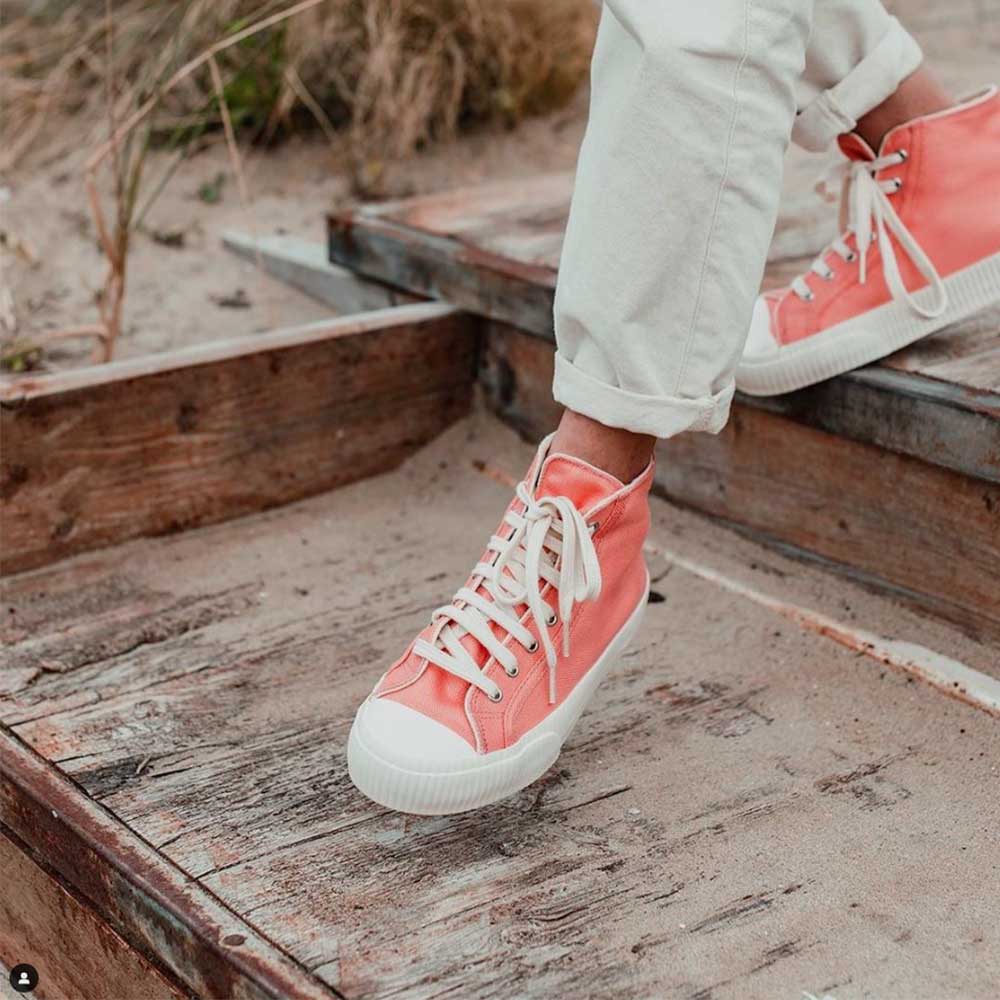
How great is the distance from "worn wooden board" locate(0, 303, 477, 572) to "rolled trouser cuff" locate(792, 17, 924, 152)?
0.69 metres

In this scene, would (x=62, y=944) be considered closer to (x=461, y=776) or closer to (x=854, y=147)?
(x=461, y=776)

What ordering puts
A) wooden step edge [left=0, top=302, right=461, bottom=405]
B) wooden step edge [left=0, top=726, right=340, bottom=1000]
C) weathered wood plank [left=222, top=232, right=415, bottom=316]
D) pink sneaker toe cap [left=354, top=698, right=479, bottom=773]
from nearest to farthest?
wooden step edge [left=0, top=726, right=340, bottom=1000], pink sneaker toe cap [left=354, top=698, right=479, bottom=773], wooden step edge [left=0, top=302, right=461, bottom=405], weathered wood plank [left=222, top=232, right=415, bottom=316]

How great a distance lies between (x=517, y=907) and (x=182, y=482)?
2.86ft

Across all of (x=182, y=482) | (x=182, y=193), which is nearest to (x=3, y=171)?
(x=182, y=193)

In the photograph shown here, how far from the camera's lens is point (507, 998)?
3.47 ft

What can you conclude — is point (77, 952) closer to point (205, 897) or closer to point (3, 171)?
point (205, 897)

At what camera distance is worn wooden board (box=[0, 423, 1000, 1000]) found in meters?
1.11

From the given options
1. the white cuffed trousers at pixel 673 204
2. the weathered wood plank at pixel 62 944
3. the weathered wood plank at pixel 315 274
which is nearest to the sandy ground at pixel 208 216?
the weathered wood plank at pixel 315 274

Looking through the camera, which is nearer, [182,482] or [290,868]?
[290,868]

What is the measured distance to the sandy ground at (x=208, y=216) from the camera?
228 cm

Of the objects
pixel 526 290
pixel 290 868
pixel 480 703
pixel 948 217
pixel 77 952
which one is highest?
pixel 948 217

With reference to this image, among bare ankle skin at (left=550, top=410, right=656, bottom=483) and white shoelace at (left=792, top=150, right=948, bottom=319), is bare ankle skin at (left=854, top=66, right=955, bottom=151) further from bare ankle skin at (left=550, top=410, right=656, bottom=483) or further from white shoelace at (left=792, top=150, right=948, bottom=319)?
bare ankle skin at (left=550, top=410, right=656, bottom=483)

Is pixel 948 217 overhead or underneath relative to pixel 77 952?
overhead

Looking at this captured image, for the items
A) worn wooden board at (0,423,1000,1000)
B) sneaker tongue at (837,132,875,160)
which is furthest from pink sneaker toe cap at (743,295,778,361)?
worn wooden board at (0,423,1000,1000)
